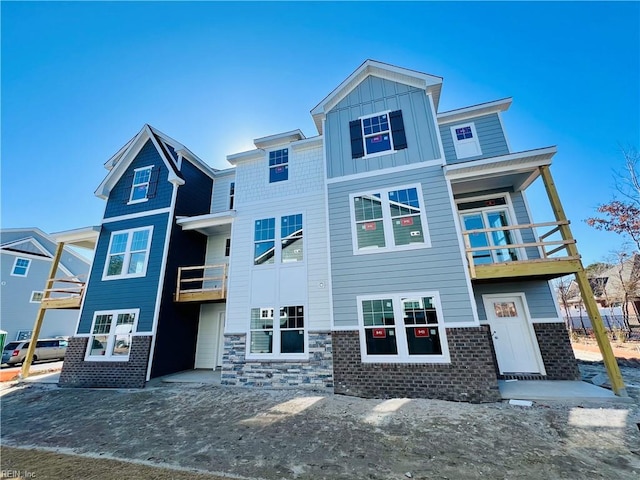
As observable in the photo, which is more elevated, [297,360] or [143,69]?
[143,69]

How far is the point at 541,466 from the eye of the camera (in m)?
3.76

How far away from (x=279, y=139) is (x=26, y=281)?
77.8 ft

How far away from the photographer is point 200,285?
38.6 ft

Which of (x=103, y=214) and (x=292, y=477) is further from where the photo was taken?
(x=103, y=214)

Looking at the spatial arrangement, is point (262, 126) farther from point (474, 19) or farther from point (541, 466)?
point (541, 466)

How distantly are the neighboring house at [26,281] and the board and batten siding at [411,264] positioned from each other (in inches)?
737

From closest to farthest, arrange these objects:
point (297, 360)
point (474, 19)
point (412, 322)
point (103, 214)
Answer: point (412, 322) → point (297, 360) → point (474, 19) → point (103, 214)

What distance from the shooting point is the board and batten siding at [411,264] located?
7.21 meters

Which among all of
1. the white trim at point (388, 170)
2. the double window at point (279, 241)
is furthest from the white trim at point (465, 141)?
the double window at point (279, 241)

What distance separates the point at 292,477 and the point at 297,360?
4.72m

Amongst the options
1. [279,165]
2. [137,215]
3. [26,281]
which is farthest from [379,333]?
[26,281]

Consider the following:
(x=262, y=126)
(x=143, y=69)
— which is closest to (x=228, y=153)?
(x=262, y=126)

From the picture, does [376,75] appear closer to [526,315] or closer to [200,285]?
[526,315]

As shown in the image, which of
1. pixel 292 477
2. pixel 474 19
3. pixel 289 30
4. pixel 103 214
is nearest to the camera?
pixel 292 477
